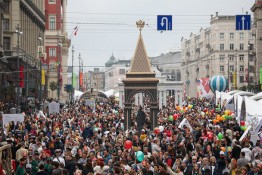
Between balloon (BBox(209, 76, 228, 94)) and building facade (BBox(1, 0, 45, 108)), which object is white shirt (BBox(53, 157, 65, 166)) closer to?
building facade (BBox(1, 0, 45, 108))

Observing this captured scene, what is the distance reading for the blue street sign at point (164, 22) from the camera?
192 feet

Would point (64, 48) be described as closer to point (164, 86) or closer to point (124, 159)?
point (164, 86)

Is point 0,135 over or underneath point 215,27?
underneath

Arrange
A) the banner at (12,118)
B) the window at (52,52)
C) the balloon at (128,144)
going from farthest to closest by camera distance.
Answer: the window at (52,52), the banner at (12,118), the balloon at (128,144)

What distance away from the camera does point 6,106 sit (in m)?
66.7

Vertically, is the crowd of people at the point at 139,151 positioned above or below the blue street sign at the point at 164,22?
below

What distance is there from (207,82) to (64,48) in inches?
2373

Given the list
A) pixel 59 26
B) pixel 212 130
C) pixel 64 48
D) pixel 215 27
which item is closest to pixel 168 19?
pixel 212 130

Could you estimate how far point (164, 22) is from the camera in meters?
59.4

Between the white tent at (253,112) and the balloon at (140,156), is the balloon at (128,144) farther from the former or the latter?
the white tent at (253,112)

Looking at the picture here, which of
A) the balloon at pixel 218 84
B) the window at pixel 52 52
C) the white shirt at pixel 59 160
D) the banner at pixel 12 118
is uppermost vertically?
the window at pixel 52 52

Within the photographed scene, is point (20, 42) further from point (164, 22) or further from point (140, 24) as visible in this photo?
point (164, 22)

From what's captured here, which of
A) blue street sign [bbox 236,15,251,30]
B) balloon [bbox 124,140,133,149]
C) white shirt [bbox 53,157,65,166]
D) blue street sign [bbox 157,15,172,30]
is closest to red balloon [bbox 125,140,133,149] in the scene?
balloon [bbox 124,140,133,149]

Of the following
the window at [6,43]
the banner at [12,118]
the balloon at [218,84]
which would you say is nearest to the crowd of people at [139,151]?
the banner at [12,118]
